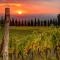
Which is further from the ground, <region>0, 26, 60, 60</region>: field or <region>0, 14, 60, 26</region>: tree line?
<region>0, 14, 60, 26</region>: tree line

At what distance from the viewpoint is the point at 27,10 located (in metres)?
4.18

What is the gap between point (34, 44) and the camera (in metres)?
4.11

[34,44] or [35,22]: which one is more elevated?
[35,22]

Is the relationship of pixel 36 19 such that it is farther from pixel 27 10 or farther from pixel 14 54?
pixel 14 54

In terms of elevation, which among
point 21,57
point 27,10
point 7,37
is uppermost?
point 27,10

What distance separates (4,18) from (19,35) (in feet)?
0.81

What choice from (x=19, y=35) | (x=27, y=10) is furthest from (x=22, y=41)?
(x=27, y=10)

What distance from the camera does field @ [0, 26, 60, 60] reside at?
4.07 metres

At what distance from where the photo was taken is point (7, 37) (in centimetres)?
399

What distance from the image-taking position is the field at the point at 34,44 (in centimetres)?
407

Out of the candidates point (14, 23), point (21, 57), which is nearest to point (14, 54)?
point (21, 57)

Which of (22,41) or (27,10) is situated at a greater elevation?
(27,10)

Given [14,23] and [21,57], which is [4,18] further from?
[21,57]

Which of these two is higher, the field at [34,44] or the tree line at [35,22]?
the tree line at [35,22]
